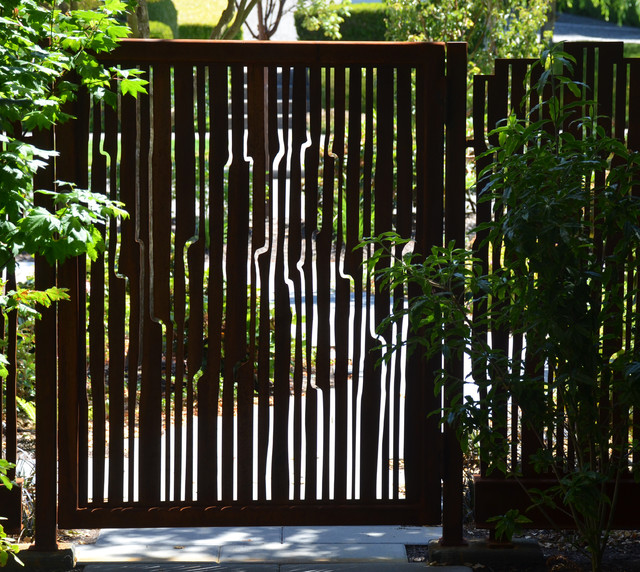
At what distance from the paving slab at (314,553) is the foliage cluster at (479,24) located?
8.54 m

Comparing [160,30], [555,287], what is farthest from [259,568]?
[160,30]

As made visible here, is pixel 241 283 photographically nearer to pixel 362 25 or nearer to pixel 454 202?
pixel 454 202

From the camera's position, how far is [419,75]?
371 centimetres

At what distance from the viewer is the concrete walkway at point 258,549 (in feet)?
12.2

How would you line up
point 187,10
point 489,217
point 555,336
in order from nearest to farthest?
1. point 555,336
2. point 489,217
3. point 187,10

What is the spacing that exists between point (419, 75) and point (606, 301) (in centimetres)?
122

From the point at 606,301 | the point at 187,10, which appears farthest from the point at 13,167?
the point at 187,10

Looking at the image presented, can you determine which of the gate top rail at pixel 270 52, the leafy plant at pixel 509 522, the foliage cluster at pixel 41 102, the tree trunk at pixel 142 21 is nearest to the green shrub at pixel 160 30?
the tree trunk at pixel 142 21

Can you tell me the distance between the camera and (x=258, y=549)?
3.93m

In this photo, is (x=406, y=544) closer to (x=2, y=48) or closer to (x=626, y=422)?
(x=626, y=422)

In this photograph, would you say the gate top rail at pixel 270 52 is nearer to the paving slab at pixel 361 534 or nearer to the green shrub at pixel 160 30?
the paving slab at pixel 361 534

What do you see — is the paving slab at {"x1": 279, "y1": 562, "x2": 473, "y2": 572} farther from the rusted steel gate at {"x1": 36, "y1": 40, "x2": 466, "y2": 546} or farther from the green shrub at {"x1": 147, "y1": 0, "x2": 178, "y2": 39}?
the green shrub at {"x1": 147, "y1": 0, "x2": 178, "y2": 39}

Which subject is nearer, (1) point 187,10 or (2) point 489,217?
(2) point 489,217

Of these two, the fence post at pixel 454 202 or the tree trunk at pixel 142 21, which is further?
the tree trunk at pixel 142 21
